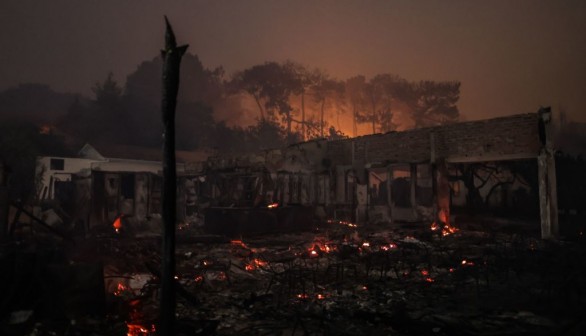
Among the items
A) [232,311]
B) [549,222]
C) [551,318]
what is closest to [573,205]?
[549,222]

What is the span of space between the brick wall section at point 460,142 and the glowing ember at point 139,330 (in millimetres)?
16476

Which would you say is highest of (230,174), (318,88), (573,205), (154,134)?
(318,88)

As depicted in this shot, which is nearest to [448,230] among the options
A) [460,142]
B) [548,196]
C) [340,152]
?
[548,196]

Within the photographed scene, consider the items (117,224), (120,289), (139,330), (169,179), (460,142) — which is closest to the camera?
(169,179)

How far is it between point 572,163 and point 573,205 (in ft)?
8.53

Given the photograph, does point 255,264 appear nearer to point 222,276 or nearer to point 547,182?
point 222,276

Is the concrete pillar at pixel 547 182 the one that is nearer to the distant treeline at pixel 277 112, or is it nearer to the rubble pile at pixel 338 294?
the rubble pile at pixel 338 294

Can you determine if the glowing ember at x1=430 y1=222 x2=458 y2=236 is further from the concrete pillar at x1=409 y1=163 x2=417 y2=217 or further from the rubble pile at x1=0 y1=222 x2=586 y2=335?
the rubble pile at x1=0 y1=222 x2=586 y2=335

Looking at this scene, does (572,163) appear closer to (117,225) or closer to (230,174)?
(230,174)

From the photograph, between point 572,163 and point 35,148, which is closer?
point 572,163

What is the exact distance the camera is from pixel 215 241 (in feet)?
47.9

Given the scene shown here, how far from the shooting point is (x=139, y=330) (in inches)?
220

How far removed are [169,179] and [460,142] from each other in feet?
57.1

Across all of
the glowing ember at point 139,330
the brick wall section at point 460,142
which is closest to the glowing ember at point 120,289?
the glowing ember at point 139,330
